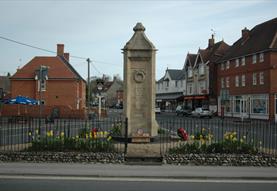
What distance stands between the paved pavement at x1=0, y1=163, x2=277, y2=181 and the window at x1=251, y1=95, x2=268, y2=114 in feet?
122

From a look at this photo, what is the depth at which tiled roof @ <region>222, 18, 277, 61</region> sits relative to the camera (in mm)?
49334

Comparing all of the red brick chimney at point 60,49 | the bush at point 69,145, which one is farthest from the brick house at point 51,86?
the bush at point 69,145

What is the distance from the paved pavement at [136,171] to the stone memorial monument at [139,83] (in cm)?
569

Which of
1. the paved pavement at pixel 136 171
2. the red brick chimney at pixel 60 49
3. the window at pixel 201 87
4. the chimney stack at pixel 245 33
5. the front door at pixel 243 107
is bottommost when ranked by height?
the paved pavement at pixel 136 171

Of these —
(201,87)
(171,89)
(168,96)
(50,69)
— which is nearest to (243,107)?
(201,87)

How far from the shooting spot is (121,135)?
61.7 ft

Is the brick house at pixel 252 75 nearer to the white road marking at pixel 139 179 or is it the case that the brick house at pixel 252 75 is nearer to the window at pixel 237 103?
the window at pixel 237 103

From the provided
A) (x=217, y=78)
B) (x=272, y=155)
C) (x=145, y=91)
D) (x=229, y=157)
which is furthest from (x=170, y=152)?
(x=217, y=78)

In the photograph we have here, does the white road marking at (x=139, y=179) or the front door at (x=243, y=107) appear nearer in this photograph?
the white road marking at (x=139, y=179)

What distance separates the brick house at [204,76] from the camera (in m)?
68.6

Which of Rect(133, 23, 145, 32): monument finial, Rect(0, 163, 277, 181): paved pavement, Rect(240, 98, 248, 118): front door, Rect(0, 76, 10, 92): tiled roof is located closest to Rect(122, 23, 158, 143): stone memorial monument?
Rect(133, 23, 145, 32): monument finial

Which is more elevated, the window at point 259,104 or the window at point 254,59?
the window at point 254,59

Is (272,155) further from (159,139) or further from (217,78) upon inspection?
(217,78)

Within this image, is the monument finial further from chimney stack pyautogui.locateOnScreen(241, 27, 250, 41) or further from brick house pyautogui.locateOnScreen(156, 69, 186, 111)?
brick house pyautogui.locateOnScreen(156, 69, 186, 111)
